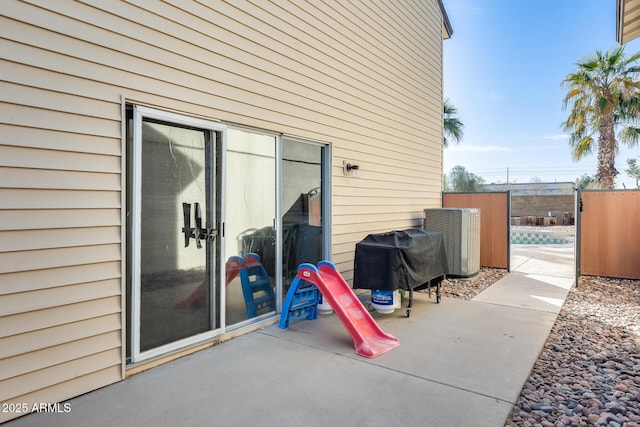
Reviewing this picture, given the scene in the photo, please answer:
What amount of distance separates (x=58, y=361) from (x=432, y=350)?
2714 millimetres

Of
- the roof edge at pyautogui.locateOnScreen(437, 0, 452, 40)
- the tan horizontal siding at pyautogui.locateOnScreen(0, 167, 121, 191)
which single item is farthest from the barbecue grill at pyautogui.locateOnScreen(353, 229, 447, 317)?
the roof edge at pyautogui.locateOnScreen(437, 0, 452, 40)

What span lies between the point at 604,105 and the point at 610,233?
7.33 metres

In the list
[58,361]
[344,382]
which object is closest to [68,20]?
[58,361]

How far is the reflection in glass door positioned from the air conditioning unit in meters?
4.41

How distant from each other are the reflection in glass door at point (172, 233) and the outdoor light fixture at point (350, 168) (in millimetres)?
1991

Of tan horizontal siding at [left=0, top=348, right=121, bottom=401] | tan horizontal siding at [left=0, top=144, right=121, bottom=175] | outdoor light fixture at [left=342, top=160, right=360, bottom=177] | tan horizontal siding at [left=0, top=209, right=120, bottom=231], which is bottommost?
tan horizontal siding at [left=0, top=348, right=121, bottom=401]

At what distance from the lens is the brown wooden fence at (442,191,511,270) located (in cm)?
706

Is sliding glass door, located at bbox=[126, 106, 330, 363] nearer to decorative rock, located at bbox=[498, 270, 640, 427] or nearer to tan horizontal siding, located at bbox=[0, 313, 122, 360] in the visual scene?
tan horizontal siding, located at bbox=[0, 313, 122, 360]

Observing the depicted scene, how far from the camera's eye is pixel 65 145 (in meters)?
2.30

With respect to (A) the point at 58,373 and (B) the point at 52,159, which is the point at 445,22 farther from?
(A) the point at 58,373

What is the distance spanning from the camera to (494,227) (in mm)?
7168

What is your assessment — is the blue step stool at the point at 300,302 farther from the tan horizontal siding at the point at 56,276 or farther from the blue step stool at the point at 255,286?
the tan horizontal siding at the point at 56,276

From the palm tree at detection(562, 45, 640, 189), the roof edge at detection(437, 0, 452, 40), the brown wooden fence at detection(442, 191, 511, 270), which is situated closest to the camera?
the brown wooden fence at detection(442, 191, 511, 270)

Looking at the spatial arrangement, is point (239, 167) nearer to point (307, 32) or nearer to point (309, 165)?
point (309, 165)
